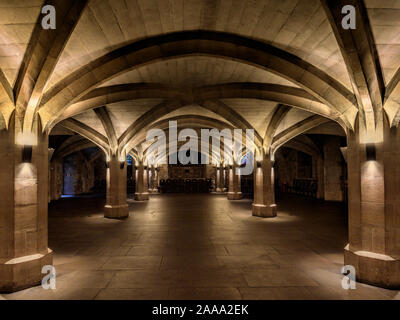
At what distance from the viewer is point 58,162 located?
734 inches

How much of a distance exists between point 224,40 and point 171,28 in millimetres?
1048

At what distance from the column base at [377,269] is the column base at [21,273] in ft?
18.1

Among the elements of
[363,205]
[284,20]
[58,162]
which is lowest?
[363,205]

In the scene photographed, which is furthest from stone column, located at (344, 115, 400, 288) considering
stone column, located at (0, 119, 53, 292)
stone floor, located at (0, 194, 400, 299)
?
stone column, located at (0, 119, 53, 292)

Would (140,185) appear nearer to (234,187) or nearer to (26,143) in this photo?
(234,187)

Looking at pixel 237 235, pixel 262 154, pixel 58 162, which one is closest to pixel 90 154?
pixel 58 162

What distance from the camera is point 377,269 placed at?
4.17 metres

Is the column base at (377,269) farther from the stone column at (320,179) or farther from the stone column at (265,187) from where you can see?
the stone column at (320,179)

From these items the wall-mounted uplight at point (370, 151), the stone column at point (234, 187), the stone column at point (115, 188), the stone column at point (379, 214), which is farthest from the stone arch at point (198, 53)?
the stone column at point (234, 187)

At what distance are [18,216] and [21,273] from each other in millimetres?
923

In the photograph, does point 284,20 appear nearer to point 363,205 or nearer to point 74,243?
point 363,205

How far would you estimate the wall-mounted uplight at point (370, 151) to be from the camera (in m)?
4.39

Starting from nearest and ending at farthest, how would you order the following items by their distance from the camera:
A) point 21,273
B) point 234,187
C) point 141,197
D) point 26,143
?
point 21,273
point 26,143
point 141,197
point 234,187

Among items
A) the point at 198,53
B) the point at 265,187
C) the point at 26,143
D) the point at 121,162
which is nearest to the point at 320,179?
the point at 265,187
